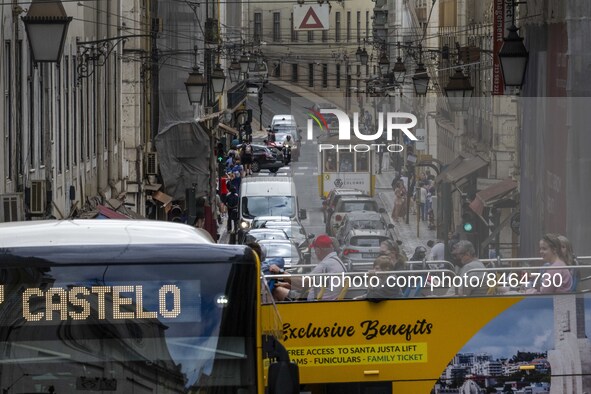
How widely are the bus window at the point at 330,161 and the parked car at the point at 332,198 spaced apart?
0.20m

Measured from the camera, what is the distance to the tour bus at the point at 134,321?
876 centimetres

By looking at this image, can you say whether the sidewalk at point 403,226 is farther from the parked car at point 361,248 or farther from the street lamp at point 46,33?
the street lamp at point 46,33

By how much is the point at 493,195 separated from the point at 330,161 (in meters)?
1.65

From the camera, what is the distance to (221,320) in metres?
9.01

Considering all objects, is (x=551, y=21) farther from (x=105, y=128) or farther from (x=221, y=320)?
(x=221, y=320)

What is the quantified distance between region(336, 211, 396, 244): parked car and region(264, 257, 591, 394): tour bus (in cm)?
104

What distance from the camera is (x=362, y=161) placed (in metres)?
14.6

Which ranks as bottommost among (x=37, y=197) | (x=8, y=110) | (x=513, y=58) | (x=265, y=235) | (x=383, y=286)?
(x=265, y=235)

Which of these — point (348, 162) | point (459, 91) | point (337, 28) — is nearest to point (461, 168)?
point (348, 162)

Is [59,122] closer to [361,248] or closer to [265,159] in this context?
[361,248]

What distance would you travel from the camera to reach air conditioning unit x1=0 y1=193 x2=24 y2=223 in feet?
62.9

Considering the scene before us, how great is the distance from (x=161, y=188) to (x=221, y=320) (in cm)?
2991

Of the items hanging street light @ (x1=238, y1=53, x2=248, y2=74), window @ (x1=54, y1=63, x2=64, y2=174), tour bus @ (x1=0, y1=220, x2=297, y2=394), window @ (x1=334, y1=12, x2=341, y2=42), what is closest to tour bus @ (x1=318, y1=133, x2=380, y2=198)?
tour bus @ (x1=0, y1=220, x2=297, y2=394)

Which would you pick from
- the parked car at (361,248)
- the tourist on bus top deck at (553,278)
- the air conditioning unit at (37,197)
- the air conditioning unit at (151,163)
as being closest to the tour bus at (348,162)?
the parked car at (361,248)
